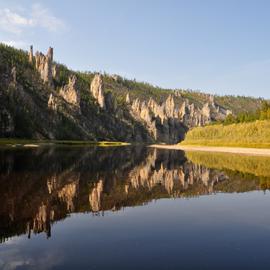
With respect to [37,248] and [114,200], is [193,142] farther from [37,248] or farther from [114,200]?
[37,248]

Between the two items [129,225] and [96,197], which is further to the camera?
[96,197]

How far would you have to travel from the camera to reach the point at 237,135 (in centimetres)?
14788

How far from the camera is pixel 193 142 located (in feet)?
613

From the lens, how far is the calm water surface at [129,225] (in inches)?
561

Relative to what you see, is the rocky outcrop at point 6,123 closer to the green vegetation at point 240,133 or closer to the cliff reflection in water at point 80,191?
the green vegetation at point 240,133

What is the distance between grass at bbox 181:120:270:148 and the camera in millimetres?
130512

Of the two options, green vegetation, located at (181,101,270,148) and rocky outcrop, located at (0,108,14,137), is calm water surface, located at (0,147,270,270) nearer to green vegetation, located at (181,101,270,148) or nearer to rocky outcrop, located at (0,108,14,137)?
green vegetation, located at (181,101,270,148)

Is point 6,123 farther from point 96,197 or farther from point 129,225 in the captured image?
point 129,225

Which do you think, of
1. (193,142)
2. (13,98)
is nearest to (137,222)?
(193,142)

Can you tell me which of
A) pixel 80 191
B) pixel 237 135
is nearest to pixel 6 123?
pixel 237 135

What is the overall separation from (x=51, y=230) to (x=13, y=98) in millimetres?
181107

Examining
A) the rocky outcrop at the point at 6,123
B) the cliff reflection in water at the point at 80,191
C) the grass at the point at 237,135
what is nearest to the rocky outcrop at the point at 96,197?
the cliff reflection in water at the point at 80,191

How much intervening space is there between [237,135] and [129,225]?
444 feet

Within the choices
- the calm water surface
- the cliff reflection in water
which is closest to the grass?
the cliff reflection in water
